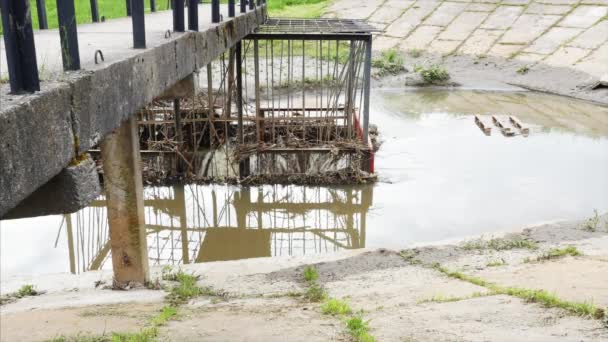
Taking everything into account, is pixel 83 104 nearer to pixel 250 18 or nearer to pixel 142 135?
pixel 250 18

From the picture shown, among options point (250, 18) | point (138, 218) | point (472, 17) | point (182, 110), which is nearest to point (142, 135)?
point (182, 110)

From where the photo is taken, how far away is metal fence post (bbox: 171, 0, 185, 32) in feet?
15.4

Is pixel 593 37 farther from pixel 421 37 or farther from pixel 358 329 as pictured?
pixel 358 329

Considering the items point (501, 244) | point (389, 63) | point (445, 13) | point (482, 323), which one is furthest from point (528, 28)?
point (482, 323)

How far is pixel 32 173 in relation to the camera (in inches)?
92.0

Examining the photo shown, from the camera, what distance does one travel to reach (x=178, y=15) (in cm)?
494

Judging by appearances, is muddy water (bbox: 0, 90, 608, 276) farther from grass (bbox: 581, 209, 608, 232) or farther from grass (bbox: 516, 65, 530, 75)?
grass (bbox: 516, 65, 530, 75)

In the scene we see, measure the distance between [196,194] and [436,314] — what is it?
636 cm

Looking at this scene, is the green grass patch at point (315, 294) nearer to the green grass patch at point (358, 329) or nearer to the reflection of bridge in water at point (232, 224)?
the green grass patch at point (358, 329)

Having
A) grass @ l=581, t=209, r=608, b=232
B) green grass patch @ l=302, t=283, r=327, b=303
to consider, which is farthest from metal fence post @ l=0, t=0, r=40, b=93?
grass @ l=581, t=209, r=608, b=232

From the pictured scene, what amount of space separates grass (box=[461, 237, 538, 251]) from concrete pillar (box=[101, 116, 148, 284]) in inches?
175

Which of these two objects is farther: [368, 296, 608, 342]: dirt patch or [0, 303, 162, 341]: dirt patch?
[0, 303, 162, 341]: dirt patch

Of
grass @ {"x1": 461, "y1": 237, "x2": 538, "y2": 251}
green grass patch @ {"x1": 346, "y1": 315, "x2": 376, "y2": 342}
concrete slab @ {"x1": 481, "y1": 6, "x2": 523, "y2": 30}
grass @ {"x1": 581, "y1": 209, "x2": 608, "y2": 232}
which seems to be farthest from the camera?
concrete slab @ {"x1": 481, "y1": 6, "x2": 523, "y2": 30}

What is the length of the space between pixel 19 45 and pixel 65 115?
445 millimetres
